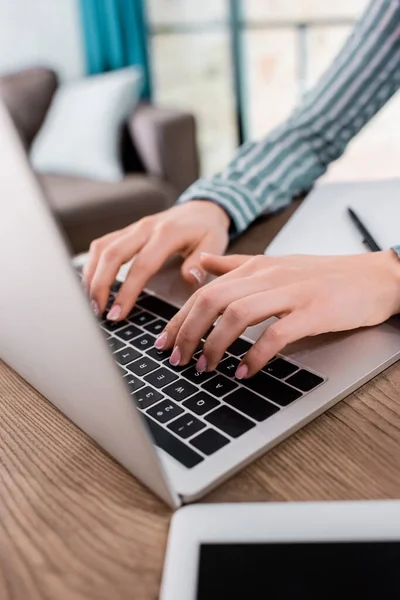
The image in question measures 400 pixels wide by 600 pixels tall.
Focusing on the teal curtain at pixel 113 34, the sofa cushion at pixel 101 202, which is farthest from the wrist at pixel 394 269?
the teal curtain at pixel 113 34

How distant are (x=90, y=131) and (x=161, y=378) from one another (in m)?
2.25

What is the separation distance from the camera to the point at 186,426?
460mm

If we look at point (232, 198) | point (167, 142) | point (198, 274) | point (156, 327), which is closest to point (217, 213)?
point (232, 198)

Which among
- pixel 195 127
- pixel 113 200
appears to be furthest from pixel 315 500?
pixel 195 127

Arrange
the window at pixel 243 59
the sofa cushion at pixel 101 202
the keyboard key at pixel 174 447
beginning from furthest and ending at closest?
the window at pixel 243 59
the sofa cushion at pixel 101 202
the keyboard key at pixel 174 447

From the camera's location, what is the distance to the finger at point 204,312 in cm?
54

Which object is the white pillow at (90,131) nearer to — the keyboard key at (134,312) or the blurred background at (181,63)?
the blurred background at (181,63)

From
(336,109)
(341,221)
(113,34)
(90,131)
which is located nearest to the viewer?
(341,221)

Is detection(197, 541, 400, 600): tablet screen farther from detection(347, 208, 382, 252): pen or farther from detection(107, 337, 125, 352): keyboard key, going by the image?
detection(347, 208, 382, 252): pen

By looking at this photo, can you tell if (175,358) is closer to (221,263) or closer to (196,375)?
(196,375)

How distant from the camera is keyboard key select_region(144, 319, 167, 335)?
0.62 meters

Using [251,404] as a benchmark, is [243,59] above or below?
below

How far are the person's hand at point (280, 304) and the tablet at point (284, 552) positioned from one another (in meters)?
0.14

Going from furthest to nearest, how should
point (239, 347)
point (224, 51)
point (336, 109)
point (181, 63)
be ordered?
1. point (181, 63)
2. point (224, 51)
3. point (336, 109)
4. point (239, 347)
